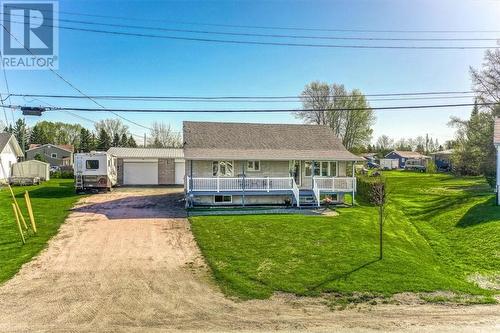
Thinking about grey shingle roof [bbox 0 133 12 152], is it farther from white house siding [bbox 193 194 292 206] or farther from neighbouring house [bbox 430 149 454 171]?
neighbouring house [bbox 430 149 454 171]

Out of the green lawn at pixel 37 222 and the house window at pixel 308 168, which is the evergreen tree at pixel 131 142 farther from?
the house window at pixel 308 168

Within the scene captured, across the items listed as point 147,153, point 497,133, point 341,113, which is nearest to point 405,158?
point 341,113

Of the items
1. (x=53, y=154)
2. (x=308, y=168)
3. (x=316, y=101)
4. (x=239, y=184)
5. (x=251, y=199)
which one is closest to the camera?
(x=239, y=184)

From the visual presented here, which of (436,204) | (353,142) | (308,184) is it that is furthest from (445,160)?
(308,184)

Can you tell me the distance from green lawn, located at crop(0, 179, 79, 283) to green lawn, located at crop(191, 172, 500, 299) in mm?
6040

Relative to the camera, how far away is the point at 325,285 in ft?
34.7

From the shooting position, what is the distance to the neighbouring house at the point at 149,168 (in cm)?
3453

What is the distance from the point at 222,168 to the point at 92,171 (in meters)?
11.0

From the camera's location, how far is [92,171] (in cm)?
2808

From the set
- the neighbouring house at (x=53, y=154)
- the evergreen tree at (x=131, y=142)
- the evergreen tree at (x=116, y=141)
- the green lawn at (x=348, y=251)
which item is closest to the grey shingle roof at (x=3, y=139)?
the neighbouring house at (x=53, y=154)

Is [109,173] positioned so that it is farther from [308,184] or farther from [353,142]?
[353,142]

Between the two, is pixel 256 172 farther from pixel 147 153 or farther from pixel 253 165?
pixel 147 153

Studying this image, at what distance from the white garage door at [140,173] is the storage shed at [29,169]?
34.6 ft

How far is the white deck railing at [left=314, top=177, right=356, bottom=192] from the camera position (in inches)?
908
